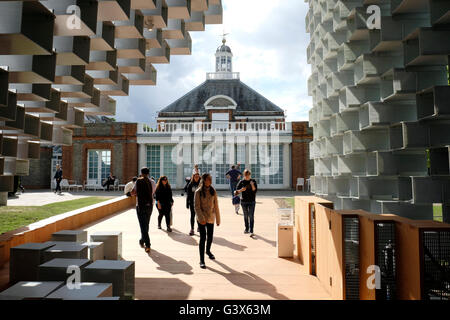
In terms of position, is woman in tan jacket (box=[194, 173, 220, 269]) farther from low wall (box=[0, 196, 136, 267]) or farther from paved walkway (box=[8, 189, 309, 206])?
paved walkway (box=[8, 189, 309, 206])

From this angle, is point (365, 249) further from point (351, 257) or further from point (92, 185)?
point (92, 185)

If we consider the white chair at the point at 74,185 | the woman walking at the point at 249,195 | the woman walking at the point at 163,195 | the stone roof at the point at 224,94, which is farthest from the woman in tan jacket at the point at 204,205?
the stone roof at the point at 224,94

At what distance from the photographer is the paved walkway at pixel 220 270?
4137 mm

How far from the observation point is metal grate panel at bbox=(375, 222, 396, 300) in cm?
282

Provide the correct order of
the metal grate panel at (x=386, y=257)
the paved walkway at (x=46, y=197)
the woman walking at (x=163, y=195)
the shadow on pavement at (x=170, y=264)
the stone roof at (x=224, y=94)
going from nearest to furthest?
the metal grate panel at (x=386, y=257), the shadow on pavement at (x=170, y=264), the woman walking at (x=163, y=195), the paved walkway at (x=46, y=197), the stone roof at (x=224, y=94)

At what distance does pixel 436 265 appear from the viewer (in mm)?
2438

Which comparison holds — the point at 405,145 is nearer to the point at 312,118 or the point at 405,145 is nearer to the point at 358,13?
the point at 358,13

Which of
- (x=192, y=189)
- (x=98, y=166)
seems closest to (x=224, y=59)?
(x=98, y=166)

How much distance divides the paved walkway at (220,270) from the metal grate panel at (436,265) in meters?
1.80

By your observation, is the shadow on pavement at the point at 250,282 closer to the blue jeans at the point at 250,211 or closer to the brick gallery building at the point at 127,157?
the blue jeans at the point at 250,211

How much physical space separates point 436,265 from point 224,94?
101 ft

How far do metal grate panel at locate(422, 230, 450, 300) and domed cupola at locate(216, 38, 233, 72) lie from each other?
1526 inches

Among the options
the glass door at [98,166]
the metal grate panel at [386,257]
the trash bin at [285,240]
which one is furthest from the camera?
the glass door at [98,166]
